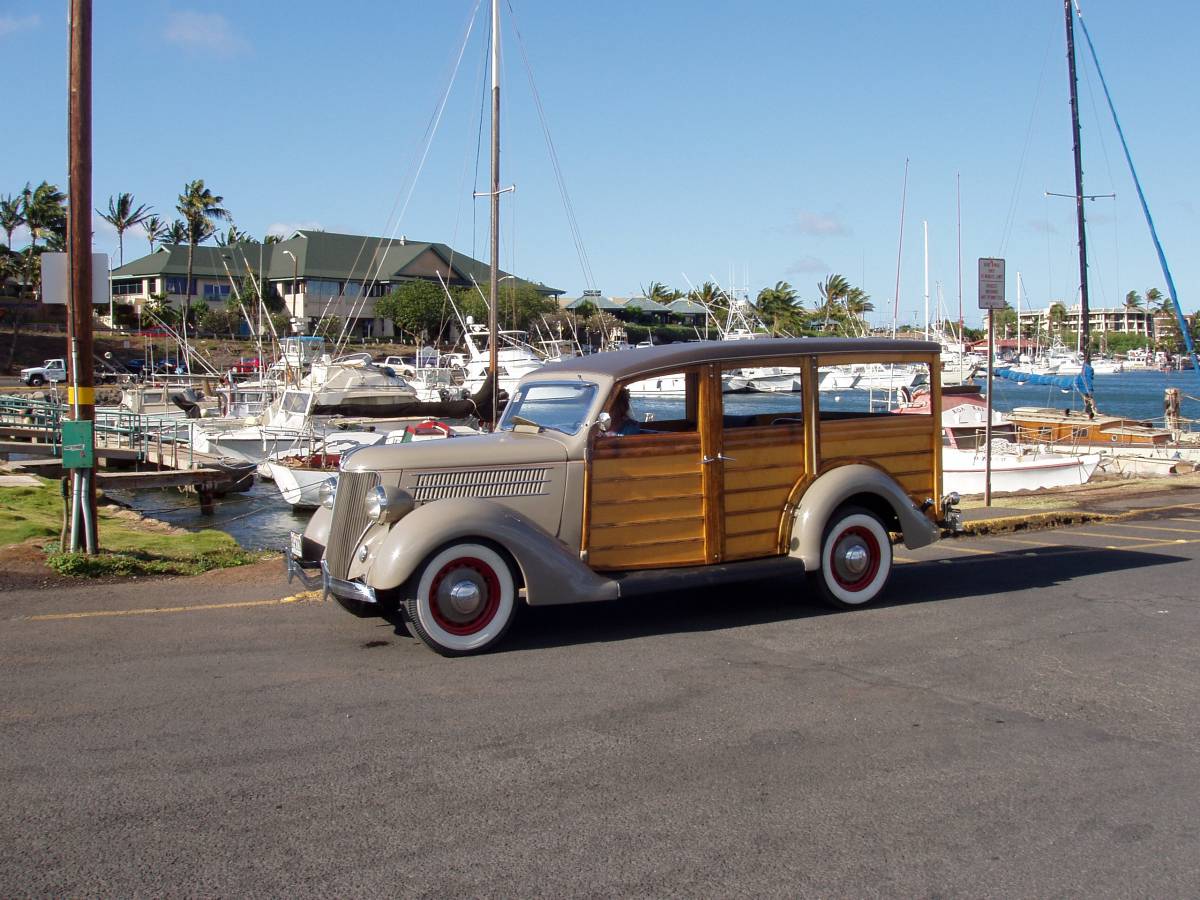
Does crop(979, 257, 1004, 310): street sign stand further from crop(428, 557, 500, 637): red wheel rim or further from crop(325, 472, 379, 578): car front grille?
crop(325, 472, 379, 578): car front grille

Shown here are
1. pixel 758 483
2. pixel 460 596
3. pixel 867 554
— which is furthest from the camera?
pixel 867 554

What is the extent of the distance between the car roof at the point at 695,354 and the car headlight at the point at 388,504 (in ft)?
5.61

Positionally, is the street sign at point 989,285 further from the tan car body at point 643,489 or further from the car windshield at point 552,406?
the car windshield at point 552,406

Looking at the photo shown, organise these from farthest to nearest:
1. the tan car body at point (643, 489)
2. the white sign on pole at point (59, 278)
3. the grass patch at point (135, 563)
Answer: the white sign on pole at point (59, 278), the grass patch at point (135, 563), the tan car body at point (643, 489)

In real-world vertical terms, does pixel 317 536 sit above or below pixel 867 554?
above

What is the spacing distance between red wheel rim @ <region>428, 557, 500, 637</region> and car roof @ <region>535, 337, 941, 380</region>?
1684mm

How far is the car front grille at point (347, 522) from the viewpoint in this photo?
7.40 m

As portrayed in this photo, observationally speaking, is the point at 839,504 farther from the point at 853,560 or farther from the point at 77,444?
the point at 77,444

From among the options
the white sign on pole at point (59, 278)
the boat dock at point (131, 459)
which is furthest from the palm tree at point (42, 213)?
the white sign on pole at point (59, 278)

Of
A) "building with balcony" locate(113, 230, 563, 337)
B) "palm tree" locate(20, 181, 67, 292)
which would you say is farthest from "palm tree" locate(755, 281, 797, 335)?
"palm tree" locate(20, 181, 67, 292)

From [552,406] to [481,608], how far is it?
5.72ft

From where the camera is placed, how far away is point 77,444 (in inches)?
385

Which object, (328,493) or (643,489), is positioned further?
(328,493)

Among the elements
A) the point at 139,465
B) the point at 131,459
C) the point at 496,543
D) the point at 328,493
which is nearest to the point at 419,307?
the point at 139,465
